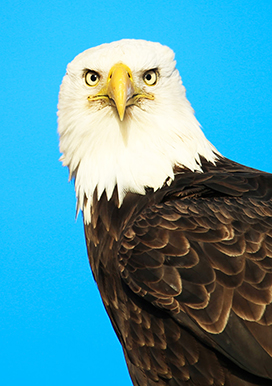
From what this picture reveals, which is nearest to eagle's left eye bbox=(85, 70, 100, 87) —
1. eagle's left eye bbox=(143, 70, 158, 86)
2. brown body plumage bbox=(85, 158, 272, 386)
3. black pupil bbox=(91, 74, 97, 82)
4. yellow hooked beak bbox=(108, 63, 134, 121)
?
black pupil bbox=(91, 74, 97, 82)

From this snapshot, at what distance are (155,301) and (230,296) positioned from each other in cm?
32

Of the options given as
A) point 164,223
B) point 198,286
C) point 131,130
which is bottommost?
point 198,286

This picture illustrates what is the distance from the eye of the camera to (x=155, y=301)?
2.36m

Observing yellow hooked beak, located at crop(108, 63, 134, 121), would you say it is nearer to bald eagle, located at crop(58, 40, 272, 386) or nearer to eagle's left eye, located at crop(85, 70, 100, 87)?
bald eagle, located at crop(58, 40, 272, 386)

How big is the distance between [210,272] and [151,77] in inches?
45.6

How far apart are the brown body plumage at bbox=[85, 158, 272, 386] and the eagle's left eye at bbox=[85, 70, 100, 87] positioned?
73cm

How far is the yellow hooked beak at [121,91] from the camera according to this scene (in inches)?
106

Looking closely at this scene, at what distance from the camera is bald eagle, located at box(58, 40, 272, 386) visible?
2.30 m

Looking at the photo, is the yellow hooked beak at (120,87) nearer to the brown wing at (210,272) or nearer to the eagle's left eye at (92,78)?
the eagle's left eye at (92,78)

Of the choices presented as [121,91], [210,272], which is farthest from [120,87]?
[210,272]

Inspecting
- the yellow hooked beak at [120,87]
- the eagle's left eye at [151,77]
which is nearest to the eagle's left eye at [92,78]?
the yellow hooked beak at [120,87]

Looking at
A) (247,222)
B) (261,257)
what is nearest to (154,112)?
(247,222)

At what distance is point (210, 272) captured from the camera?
2314mm

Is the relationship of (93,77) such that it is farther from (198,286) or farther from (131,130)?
(198,286)
